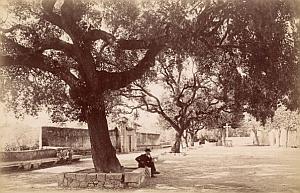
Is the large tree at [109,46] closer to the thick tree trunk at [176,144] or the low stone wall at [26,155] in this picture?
the low stone wall at [26,155]

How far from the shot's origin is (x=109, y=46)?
6.07 m

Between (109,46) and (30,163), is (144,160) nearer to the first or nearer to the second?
(30,163)

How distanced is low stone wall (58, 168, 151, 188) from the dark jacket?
2.93 ft

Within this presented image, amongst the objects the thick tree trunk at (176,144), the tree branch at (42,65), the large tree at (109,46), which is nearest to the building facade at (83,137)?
the large tree at (109,46)

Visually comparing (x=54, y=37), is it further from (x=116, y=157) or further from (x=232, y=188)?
(x=232, y=188)

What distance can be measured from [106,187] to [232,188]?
5.37ft

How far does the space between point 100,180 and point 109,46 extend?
1828 mm

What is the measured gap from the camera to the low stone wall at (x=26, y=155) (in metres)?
4.96

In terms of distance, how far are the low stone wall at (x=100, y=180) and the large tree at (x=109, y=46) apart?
22.8 inches

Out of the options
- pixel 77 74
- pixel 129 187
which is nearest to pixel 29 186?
pixel 129 187

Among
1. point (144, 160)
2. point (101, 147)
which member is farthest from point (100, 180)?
point (144, 160)

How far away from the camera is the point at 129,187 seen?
5707 millimetres

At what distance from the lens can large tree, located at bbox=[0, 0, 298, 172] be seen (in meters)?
5.10

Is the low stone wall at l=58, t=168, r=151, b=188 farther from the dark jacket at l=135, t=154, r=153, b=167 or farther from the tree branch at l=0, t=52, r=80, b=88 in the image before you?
the tree branch at l=0, t=52, r=80, b=88
